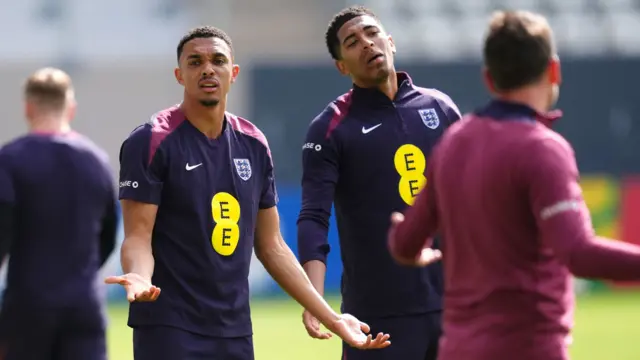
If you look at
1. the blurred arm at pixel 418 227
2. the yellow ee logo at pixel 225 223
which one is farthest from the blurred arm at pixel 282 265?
the blurred arm at pixel 418 227

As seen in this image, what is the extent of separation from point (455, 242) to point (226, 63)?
7.69ft

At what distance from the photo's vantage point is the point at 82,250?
288 inches

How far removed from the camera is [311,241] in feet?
24.0

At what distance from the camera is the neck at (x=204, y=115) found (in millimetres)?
6824

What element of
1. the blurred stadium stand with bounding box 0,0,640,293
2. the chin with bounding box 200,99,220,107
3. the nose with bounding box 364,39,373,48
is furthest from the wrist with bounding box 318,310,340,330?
the blurred stadium stand with bounding box 0,0,640,293

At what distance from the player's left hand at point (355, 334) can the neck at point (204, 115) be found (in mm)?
1061

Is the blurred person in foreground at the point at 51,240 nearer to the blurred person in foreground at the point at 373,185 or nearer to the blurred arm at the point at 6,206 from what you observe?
the blurred arm at the point at 6,206

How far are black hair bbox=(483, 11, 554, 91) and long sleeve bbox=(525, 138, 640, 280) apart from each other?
0.29 metres

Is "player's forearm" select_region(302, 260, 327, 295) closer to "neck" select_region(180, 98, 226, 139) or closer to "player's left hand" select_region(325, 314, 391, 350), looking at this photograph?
"player's left hand" select_region(325, 314, 391, 350)

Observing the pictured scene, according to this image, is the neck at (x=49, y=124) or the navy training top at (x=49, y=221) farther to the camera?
the neck at (x=49, y=124)

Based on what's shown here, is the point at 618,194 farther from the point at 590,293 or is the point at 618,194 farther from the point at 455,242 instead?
the point at 455,242

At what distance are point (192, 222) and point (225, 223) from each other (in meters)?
0.16

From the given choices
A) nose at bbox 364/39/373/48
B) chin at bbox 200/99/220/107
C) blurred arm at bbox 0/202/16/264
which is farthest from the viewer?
nose at bbox 364/39/373/48

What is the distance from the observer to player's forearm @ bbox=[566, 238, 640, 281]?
4.30 metres
